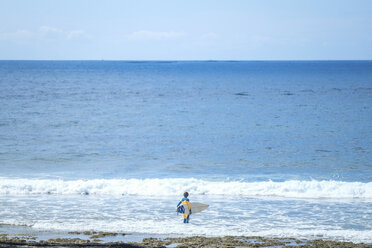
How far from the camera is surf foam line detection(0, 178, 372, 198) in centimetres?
2245

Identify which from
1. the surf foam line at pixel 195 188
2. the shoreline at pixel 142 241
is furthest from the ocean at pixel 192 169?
the shoreline at pixel 142 241

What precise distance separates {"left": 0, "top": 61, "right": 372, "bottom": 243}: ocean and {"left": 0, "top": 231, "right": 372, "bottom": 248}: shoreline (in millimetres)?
881

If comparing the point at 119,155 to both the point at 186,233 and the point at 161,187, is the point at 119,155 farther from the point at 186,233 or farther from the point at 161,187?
the point at 186,233

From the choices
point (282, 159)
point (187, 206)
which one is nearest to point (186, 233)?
point (187, 206)

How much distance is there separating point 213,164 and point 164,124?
14.9 m

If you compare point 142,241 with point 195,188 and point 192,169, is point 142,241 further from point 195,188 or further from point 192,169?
point 192,169

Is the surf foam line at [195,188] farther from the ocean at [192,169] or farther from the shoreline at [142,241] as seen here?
the shoreline at [142,241]

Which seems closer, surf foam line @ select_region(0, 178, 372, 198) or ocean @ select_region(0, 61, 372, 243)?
ocean @ select_region(0, 61, 372, 243)

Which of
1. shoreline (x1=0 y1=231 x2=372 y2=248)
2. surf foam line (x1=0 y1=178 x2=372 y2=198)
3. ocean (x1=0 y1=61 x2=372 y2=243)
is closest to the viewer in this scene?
shoreline (x1=0 y1=231 x2=372 y2=248)

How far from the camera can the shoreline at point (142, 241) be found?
45.1ft

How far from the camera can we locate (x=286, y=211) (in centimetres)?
1927

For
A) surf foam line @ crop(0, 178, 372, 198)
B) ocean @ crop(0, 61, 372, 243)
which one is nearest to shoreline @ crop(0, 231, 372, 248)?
ocean @ crop(0, 61, 372, 243)

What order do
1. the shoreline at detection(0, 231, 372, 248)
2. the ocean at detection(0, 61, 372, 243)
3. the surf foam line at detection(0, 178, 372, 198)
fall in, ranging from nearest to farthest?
the shoreline at detection(0, 231, 372, 248), the ocean at detection(0, 61, 372, 243), the surf foam line at detection(0, 178, 372, 198)

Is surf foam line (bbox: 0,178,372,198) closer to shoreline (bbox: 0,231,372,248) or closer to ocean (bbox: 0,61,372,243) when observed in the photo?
ocean (bbox: 0,61,372,243)
